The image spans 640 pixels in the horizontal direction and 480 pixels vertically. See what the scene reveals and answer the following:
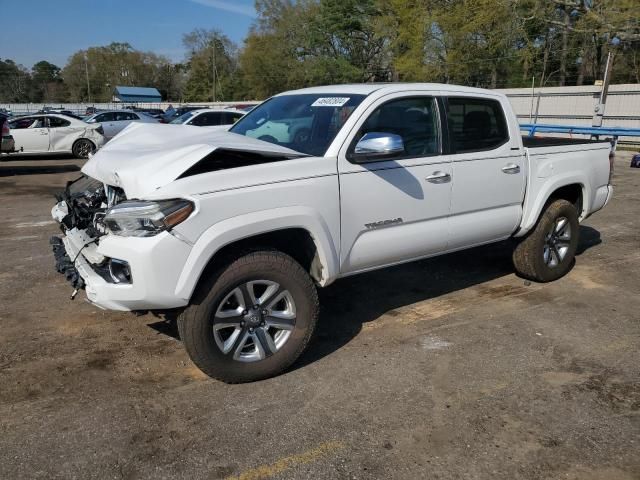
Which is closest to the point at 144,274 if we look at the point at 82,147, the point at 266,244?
the point at 266,244

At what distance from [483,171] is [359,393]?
88.0 inches

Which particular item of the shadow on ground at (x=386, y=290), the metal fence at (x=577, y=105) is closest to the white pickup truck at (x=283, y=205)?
the shadow on ground at (x=386, y=290)

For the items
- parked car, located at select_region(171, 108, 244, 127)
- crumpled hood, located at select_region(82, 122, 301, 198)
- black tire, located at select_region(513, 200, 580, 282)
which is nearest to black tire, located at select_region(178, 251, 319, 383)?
crumpled hood, located at select_region(82, 122, 301, 198)

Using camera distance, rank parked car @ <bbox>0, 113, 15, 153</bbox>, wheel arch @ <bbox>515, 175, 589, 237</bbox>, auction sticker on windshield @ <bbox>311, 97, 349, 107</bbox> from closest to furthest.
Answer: auction sticker on windshield @ <bbox>311, 97, 349, 107</bbox> → wheel arch @ <bbox>515, 175, 589, 237</bbox> → parked car @ <bbox>0, 113, 15, 153</bbox>

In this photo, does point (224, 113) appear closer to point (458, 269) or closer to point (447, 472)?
point (458, 269)

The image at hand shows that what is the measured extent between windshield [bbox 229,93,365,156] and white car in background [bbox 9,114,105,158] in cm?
1359

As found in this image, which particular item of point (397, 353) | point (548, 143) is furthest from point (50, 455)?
point (548, 143)

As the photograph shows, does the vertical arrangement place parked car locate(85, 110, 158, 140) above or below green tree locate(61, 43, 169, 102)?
below

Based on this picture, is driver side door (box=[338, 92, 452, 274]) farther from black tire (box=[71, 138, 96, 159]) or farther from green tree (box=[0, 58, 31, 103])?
green tree (box=[0, 58, 31, 103])

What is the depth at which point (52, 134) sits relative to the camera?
17.0m

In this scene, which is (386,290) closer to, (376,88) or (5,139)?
(376,88)

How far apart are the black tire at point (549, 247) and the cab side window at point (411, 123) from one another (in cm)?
168

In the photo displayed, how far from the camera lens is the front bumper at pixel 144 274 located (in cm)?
309

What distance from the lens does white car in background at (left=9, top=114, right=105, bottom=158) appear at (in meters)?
16.8
